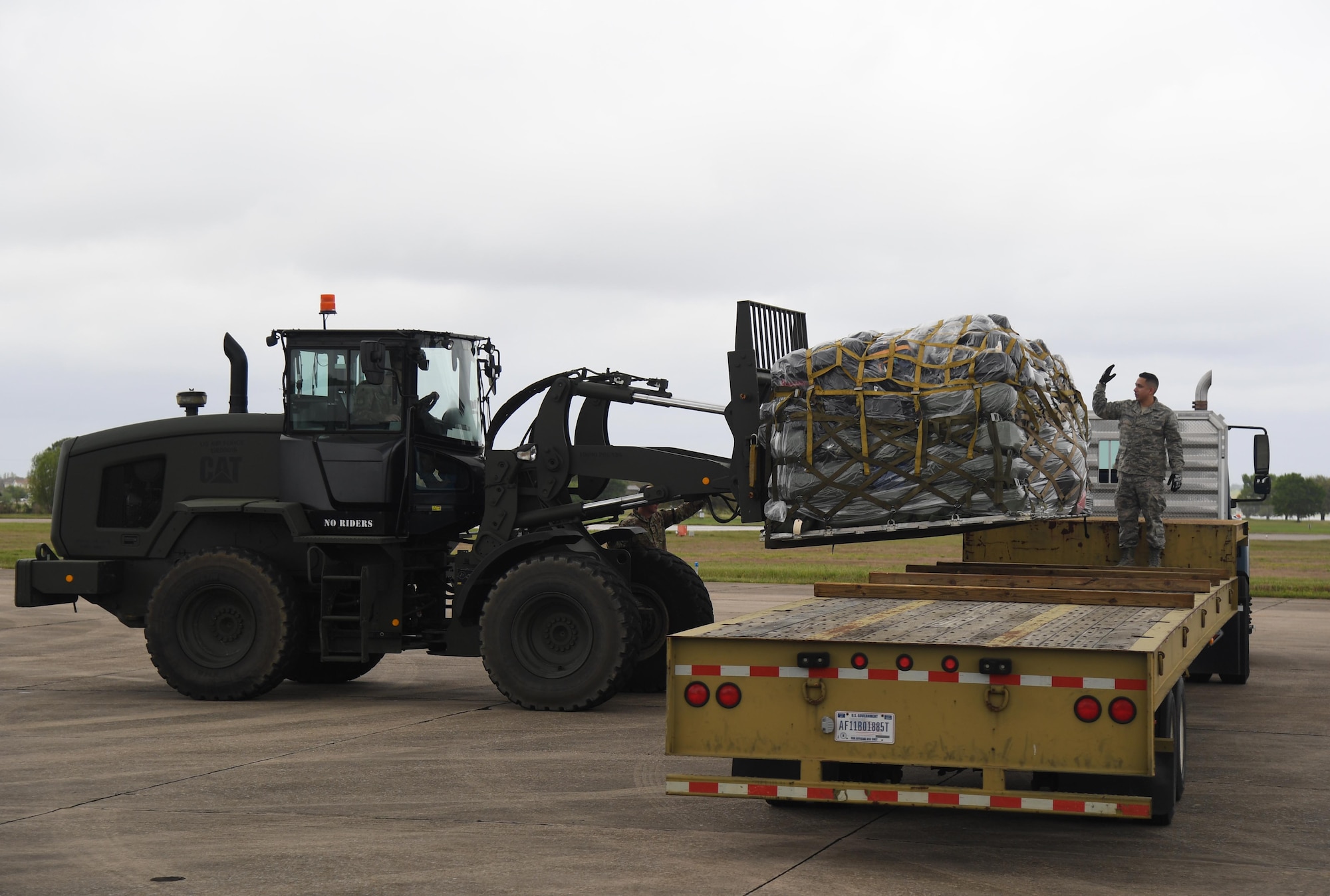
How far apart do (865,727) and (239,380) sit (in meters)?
8.62

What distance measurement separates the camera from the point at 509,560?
12.3 m

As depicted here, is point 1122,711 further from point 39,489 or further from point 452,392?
point 39,489

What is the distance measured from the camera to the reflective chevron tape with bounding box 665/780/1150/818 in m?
6.36

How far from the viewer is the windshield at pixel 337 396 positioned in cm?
1252

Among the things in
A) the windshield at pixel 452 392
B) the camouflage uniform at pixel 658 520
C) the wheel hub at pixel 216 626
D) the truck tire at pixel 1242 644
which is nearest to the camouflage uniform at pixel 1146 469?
the truck tire at pixel 1242 644

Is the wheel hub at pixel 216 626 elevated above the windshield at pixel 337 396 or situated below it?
below

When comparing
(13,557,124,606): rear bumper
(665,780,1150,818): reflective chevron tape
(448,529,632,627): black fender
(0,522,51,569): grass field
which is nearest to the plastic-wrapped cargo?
(448,529,632,627): black fender

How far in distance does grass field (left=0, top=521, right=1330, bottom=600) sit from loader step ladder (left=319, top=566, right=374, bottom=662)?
26.4ft

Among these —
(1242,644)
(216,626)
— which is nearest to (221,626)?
(216,626)

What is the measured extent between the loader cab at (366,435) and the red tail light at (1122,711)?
291 inches

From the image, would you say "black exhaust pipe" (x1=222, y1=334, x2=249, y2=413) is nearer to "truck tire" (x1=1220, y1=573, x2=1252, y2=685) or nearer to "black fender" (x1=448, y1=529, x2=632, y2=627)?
"black fender" (x1=448, y1=529, x2=632, y2=627)

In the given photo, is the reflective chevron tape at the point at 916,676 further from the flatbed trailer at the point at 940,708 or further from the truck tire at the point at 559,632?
the truck tire at the point at 559,632

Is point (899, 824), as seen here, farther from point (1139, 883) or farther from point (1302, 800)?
point (1302, 800)

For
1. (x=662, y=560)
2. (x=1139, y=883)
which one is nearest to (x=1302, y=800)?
(x=1139, y=883)
